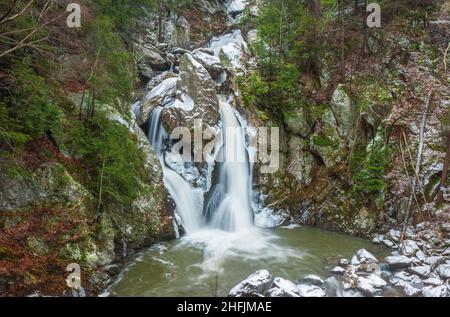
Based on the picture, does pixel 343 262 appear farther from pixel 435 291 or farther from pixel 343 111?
pixel 343 111

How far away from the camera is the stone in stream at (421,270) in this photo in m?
8.27

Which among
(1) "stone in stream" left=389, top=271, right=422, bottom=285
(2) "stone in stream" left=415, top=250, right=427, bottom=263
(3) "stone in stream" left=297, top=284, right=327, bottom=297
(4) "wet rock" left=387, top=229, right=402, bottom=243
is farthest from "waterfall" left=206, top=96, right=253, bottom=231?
(2) "stone in stream" left=415, top=250, right=427, bottom=263

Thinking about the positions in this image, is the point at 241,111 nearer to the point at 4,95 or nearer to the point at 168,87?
the point at 168,87

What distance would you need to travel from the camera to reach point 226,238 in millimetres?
10781

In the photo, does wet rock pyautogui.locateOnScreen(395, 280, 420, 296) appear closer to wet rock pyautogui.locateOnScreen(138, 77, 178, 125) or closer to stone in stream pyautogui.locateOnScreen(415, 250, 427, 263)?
stone in stream pyautogui.locateOnScreen(415, 250, 427, 263)

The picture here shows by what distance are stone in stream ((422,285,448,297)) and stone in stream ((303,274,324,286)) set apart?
2.15 m

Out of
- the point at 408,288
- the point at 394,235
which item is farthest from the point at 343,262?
the point at 394,235

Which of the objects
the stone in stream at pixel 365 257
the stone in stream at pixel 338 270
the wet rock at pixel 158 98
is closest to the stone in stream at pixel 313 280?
the stone in stream at pixel 338 270

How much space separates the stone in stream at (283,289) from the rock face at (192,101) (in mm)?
6286

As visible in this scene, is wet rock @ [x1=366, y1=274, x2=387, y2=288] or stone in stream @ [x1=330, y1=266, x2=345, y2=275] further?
stone in stream @ [x1=330, y1=266, x2=345, y2=275]

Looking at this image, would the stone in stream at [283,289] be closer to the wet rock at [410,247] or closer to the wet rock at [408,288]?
the wet rock at [408,288]

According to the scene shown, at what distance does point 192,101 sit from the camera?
41.2ft

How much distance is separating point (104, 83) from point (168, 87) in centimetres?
401

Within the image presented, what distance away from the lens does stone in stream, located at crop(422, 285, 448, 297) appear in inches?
291
